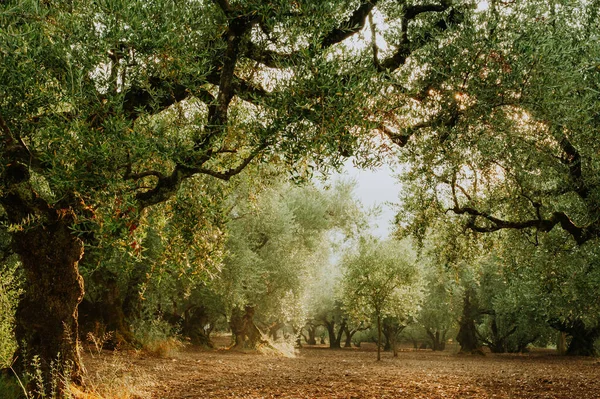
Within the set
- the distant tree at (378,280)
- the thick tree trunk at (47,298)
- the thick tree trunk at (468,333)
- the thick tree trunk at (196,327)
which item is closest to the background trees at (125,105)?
the thick tree trunk at (47,298)

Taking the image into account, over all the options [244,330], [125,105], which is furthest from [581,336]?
[125,105]

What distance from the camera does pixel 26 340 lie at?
8.84 meters

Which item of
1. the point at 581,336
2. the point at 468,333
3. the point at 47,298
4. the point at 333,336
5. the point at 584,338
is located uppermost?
the point at 47,298

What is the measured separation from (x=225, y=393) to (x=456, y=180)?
29.0 ft

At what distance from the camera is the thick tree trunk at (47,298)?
878 cm

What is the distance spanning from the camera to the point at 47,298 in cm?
888

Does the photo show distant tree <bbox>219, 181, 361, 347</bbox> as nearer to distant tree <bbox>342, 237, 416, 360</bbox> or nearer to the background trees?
distant tree <bbox>342, 237, 416, 360</bbox>

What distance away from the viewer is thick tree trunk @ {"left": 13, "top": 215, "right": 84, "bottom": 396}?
8.78 meters

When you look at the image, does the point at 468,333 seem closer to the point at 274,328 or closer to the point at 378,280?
the point at 378,280

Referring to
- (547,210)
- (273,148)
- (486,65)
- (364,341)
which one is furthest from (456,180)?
(364,341)

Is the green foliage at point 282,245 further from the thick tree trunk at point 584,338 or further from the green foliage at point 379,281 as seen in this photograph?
the thick tree trunk at point 584,338

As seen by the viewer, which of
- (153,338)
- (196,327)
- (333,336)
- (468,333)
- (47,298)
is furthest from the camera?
(333,336)

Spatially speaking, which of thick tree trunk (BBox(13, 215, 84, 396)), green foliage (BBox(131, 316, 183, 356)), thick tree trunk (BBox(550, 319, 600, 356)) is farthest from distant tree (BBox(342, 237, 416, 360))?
thick tree trunk (BBox(13, 215, 84, 396))

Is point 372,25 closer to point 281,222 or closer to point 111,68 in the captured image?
point 111,68
